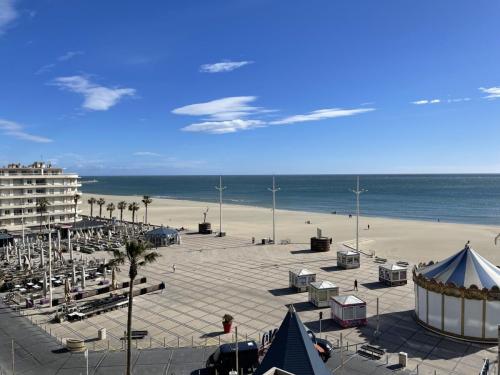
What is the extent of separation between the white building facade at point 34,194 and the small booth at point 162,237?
19.2 m

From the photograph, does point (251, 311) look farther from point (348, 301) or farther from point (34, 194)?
point (34, 194)

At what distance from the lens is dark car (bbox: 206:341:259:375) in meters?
19.7

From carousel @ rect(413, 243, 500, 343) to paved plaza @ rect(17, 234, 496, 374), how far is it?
0.81m

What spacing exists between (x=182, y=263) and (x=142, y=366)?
23.4m

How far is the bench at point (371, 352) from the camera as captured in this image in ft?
70.1

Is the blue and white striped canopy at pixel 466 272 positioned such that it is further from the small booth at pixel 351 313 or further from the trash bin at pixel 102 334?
the trash bin at pixel 102 334

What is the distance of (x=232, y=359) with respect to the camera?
19781 millimetres

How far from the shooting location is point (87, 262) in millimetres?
44219

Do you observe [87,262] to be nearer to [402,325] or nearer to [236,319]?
[236,319]

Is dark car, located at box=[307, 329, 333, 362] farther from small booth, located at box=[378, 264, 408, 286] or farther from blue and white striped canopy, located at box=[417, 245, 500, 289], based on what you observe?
small booth, located at box=[378, 264, 408, 286]

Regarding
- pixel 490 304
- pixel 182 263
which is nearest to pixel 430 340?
pixel 490 304

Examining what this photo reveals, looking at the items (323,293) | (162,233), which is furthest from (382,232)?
(323,293)

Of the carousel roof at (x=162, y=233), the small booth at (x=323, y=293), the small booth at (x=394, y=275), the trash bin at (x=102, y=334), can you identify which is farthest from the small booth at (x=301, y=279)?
the carousel roof at (x=162, y=233)

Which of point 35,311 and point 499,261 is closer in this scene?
point 35,311
